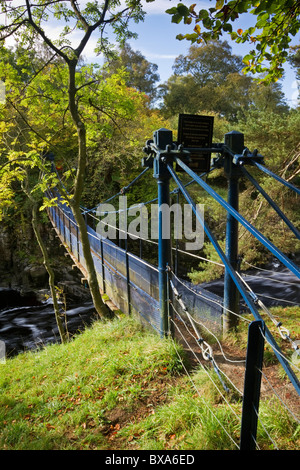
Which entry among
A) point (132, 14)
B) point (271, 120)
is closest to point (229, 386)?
point (132, 14)

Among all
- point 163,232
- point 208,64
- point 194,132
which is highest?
point 208,64

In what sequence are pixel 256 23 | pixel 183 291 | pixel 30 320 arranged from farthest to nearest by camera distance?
pixel 30 320 < pixel 183 291 < pixel 256 23

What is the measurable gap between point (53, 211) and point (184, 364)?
8402mm

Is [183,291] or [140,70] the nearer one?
[183,291]

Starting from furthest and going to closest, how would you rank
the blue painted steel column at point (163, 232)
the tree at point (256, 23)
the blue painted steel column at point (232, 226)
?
the blue painted steel column at point (232, 226), the blue painted steel column at point (163, 232), the tree at point (256, 23)

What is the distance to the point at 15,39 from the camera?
3.89 metres

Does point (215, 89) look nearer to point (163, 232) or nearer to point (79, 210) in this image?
point (79, 210)

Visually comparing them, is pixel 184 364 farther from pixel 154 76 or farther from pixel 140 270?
pixel 154 76

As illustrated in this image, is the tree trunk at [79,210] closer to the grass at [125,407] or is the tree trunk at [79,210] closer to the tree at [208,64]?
the grass at [125,407]

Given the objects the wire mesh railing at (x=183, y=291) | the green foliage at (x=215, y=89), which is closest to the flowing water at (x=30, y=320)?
the wire mesh railing at (x=183, y=291)

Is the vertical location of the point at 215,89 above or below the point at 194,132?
above

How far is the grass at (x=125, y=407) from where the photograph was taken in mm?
1675

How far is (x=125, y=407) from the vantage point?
A: 2.21m

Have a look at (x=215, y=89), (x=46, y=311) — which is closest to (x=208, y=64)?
(x=215, y=89)
